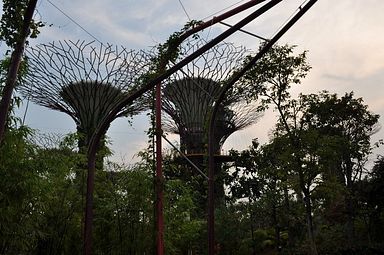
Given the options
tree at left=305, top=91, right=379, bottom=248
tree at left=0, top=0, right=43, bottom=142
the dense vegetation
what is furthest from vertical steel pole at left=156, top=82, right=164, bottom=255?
tree at left=305, top=91, right=379, bottom=248

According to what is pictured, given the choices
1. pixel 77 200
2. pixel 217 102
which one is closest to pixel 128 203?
pixel 77 200

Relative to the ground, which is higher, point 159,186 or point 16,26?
point 16,26

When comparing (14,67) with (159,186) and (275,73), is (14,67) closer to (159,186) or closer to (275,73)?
(159,186)

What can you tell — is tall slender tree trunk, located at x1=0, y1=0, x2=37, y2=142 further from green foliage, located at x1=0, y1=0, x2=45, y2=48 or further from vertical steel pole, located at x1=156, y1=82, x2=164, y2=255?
vertical steel pole, located at x1=156, y1=82, x2=164, y2=255

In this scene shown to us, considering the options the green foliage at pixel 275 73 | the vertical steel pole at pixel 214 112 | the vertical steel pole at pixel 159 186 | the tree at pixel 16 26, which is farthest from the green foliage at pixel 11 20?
the green foliage at pixel 275 73

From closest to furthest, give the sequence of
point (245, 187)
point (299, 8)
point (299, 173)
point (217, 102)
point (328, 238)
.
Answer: point (299, 8) → point (217, 102) → point (299, 173) → point (328, 238) → point (245, 187)

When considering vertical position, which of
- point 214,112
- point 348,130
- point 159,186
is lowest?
point 159,186

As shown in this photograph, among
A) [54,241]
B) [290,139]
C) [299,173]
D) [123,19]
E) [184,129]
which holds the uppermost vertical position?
[184,129]

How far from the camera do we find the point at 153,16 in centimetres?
544

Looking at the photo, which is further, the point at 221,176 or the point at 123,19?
the point at 221,176

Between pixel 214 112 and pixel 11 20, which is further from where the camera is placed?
pixel 214 112

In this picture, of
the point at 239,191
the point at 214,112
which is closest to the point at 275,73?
the point at 214,112

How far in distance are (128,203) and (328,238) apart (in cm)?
970

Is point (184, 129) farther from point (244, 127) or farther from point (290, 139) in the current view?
point (290, 139)
